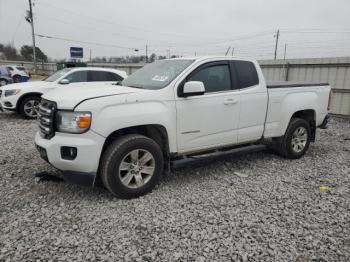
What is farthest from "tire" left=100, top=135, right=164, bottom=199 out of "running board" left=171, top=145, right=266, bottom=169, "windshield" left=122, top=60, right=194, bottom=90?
"windshield" left=122, top=60, right=194, bottom=90

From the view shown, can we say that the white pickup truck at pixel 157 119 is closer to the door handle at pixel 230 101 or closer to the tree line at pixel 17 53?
the door handle at pixel 230 101

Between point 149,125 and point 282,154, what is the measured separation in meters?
3.04

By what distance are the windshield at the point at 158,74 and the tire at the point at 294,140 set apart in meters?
2.46

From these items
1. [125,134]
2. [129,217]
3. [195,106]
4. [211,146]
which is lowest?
[129,217]

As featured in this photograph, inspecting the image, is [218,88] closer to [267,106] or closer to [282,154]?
[267,106]

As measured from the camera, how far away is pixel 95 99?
3475 millimetres

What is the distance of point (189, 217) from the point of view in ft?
11.2

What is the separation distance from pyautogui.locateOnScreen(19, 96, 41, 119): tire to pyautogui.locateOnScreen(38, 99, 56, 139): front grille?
5861mm

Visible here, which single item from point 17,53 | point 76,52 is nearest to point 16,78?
point 76,52

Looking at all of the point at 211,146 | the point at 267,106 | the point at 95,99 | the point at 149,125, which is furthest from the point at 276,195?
the point at 95,99

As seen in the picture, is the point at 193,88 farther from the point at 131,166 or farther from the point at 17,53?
the point at 17,53

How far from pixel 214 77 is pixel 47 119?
96.7 inches

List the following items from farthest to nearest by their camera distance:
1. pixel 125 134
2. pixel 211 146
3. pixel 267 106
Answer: pixel 267 106 < pixel 211 146 < pixel 125 134

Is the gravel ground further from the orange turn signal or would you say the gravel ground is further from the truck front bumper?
the orange turn signal
